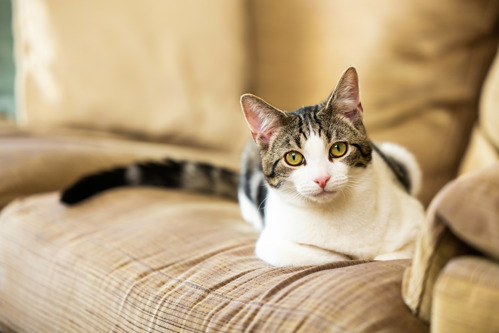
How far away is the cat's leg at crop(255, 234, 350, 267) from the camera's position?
0.91 meters

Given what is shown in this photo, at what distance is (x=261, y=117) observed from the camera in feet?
3.11

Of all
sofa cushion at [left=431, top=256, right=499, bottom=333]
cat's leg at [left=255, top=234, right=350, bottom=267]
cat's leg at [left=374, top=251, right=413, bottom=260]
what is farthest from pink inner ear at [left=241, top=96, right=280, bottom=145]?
sofa cushion at [left=431, top=256, right=499, bottom=333]

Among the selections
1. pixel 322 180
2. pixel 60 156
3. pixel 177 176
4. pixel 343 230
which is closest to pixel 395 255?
pixel 343 230

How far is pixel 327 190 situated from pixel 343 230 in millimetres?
116

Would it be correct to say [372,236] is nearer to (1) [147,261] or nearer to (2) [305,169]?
(2) [305,169]

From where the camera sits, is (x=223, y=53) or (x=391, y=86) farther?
(x=223, y=53)

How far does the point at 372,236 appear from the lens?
938 millimetres

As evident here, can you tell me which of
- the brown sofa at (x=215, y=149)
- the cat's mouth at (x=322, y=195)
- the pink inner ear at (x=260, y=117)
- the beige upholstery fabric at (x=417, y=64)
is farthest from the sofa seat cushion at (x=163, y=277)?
the beige upholstery fabric at (x=417, y=64)

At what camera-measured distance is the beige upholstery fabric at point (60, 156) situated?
1455 millimetres

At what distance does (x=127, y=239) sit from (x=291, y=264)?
0.43 metres

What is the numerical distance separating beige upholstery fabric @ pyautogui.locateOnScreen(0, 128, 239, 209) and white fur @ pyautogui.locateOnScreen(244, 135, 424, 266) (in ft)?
2.58

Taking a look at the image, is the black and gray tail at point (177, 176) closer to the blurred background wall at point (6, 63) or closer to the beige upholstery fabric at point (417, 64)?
the beige upholstery fabric at point (417, 64)

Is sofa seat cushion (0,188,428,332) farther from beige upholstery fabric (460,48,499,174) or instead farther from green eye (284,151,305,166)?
beige upholstery fabric (460,48,499,174)

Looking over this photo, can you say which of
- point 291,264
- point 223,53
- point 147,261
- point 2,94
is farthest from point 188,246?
point 2,94
